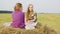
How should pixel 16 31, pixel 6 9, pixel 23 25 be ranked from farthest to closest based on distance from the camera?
pixel 6 9 < pixel 23 25 < pixel 16 31

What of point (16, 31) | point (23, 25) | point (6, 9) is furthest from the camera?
point (6, 9)

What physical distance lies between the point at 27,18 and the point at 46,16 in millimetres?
4251

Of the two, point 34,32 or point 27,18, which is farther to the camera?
point 27,18

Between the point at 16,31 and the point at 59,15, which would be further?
the point at 59,15

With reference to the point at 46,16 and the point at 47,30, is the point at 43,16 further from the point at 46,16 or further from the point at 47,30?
the point at 47,30

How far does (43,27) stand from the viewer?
13.7ft

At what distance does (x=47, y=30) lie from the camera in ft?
13.8

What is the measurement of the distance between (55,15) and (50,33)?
4776 mm

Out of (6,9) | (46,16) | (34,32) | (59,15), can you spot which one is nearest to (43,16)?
(46,16)

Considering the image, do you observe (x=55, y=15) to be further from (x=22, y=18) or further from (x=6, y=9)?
(x=22, y=18)

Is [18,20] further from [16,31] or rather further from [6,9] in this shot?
[6,9]

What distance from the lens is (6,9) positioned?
336 inches

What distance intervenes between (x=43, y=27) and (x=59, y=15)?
4.90 metres

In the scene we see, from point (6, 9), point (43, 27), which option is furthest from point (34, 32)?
point (6, 9)
